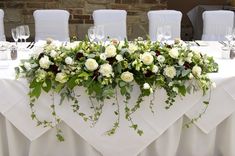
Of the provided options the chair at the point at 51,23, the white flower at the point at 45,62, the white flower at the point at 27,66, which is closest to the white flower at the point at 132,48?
the white flower at the point at 45,62

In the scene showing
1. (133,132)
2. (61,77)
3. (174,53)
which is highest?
(174,53)

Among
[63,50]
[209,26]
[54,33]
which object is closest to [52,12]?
[54,33]

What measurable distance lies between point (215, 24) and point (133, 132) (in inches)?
91.3

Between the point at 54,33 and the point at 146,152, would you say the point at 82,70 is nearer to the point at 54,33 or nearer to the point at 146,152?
the point at 146,152

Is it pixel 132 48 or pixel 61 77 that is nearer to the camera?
pixel 61 77

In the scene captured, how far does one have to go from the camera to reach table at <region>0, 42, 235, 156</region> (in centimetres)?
204

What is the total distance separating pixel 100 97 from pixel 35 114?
1.30 feet

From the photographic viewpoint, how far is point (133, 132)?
6.79 feet

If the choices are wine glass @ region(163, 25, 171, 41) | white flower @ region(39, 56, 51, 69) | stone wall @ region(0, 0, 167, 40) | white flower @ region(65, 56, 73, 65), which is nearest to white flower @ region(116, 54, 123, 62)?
white flower @ region(65, 56, 73, 65)

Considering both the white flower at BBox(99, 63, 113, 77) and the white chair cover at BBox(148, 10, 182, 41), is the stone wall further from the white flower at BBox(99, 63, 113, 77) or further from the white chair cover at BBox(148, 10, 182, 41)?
the white flower at BBox(99, 63, 113, 77)

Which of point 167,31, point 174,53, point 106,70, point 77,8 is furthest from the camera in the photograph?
point 77,8

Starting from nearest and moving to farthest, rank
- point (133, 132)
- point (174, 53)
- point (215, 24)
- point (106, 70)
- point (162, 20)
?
point (106, 70), point (174, 53), point (133, 132), point (162, 20), point (215, 24)

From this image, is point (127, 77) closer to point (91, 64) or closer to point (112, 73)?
point (112, 73)

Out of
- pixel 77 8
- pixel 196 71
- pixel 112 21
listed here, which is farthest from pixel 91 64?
pixel 77 8
